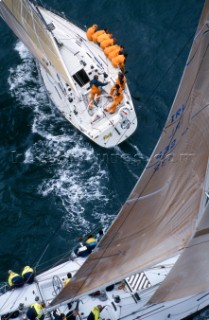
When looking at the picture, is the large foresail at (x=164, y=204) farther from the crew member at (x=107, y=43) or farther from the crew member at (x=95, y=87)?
the crew member at (x=107, y=43)

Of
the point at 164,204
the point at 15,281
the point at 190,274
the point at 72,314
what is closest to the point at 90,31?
the point at 15,281

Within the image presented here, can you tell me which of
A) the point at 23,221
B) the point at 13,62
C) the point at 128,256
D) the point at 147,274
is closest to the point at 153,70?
the point at 13,62

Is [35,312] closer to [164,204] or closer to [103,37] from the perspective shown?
[164,204]

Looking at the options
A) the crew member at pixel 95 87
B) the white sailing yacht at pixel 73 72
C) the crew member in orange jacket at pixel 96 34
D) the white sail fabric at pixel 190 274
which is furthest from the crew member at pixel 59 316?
the crew member in orange jacket at pixel 96 34

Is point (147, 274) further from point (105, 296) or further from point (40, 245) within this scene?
point (40, 245)

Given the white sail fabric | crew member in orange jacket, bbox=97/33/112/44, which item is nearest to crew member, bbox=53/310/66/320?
the white sail fabric

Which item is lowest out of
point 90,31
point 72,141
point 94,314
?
point 94,314
